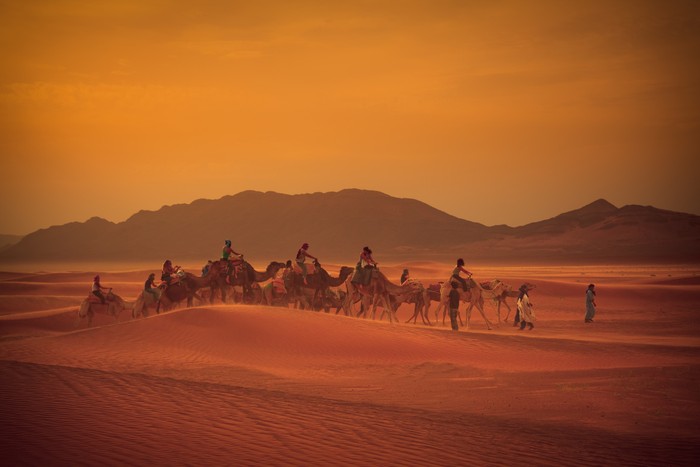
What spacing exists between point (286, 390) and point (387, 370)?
3515 millimetres

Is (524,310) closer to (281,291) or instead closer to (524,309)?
(524,309)

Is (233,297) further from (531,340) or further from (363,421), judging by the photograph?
(363,421)

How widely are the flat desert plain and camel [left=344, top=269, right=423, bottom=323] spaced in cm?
239

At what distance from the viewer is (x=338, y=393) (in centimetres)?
1466

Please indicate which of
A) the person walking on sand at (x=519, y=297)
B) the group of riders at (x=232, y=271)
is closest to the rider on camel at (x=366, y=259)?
the group of riders at (x=232, y=271)

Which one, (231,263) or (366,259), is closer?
(366,259)

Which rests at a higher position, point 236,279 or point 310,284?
point 236,279

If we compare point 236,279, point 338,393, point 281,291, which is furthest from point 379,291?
point 338,393

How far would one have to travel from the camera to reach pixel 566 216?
183250 millimetres

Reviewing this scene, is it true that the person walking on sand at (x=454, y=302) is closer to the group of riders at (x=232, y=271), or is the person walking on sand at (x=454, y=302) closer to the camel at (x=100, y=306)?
the group of riders at (x=232, y=271)

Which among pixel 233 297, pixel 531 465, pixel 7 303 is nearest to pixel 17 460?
pixel 531 465

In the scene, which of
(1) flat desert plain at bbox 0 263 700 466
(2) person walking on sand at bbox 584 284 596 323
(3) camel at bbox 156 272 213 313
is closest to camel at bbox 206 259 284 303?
(3) camel at bbox 156 272 213 313

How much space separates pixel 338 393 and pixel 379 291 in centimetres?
1058

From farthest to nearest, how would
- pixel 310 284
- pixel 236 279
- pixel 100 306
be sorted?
1. pixel 236 279
2. pixel 310 284
3. pixel 100 306
